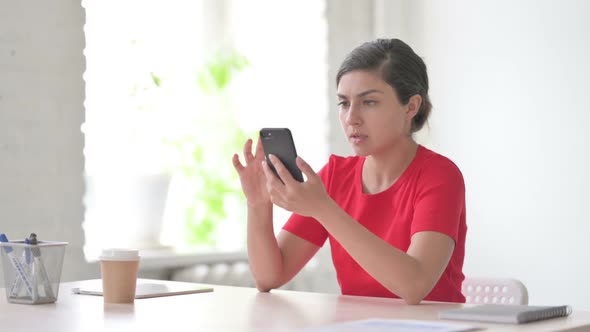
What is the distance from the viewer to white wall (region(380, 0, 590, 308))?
3.22 m

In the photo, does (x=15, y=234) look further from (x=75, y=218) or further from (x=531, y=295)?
(x=531, y=295)

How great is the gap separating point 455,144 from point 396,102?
5.55 ft

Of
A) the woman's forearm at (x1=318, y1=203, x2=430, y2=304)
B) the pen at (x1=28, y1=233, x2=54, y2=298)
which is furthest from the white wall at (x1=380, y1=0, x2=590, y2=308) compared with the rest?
the pen at (x1=28, y1=233, x2=54, y2=298)

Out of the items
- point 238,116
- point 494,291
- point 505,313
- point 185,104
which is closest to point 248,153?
point 494,291

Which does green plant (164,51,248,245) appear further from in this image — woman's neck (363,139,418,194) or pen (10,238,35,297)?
pen (10,238,35,297)

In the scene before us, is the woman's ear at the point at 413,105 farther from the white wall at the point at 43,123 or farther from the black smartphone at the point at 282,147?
the white wall at the point at 43,123

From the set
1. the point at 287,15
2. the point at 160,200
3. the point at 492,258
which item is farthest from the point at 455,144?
the point at 160,200

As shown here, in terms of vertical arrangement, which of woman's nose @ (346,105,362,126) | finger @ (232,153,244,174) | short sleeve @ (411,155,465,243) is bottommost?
short sleeve @ (411,155,465,243)

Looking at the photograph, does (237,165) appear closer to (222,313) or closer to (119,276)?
(119,276)

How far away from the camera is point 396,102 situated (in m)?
1.97

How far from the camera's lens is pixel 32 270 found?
1649 mm

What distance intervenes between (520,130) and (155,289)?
1968 millimetres

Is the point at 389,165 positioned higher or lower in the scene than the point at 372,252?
higher

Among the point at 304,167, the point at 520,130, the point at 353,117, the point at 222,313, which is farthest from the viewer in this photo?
the point at 520,130
